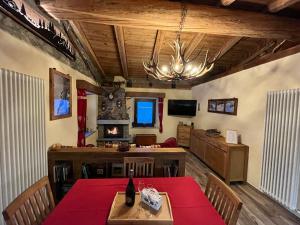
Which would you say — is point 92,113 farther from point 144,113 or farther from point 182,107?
point 182,107

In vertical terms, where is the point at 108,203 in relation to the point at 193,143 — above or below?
above

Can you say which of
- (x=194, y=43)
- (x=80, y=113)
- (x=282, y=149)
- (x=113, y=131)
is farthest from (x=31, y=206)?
(x=113, y=131)

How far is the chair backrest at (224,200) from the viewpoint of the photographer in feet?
4.27

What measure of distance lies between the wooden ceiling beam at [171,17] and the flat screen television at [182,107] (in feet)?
14.7

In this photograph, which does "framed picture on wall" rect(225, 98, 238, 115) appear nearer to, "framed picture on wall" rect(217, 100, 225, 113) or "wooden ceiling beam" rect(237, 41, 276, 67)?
"framed picture on wall" rect(217, 100, 225, 113)

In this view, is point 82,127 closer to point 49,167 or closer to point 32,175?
point 49,167

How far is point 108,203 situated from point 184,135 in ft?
18.1

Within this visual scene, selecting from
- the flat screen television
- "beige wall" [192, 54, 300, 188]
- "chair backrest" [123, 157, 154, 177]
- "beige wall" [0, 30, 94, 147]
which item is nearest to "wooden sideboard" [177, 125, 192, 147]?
the flat screen television

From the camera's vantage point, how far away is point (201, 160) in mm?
5266

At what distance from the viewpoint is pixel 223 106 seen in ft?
15.8

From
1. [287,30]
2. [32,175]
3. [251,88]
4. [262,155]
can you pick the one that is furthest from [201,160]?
[32,175]

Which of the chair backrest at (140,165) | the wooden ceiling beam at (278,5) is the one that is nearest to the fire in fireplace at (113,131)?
the chair backrest at (140,165)

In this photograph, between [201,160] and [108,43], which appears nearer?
[108,43]

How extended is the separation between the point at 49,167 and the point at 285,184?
11.7 ft
